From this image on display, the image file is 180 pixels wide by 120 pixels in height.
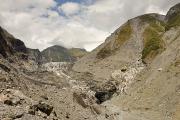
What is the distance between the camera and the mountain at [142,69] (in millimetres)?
94312

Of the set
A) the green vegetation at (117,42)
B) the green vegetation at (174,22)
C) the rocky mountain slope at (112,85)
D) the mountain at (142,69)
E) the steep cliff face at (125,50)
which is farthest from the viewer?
the green vegetation at (117,42)

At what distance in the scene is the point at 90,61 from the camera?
584 ft

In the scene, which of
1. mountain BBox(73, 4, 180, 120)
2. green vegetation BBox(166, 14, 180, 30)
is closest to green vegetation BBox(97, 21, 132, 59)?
mountain BBox(73, 4, 180, 120)

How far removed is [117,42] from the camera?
186500 millimetres

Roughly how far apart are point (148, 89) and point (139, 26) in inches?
3675

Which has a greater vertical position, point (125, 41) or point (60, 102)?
point (125, 41)

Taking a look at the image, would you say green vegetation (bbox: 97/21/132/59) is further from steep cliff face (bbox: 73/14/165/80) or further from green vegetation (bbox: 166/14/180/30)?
green vegetation (bbox: 166/14/180/30)

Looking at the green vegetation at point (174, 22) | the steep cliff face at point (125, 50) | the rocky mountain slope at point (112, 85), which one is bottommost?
the rocky mountain slope at point (112, 85)

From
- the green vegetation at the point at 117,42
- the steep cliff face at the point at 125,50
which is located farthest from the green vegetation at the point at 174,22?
the green vegetation at the point at 117,42

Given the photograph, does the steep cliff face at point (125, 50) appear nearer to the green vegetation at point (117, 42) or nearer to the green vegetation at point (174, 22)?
the green vegetation at point (117, 42)

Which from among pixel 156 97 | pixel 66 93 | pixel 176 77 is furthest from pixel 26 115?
pixel 176 77

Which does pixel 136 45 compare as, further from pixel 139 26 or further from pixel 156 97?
pixel 156 97

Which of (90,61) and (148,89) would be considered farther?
(90,61)

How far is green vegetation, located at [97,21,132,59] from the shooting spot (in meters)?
181
